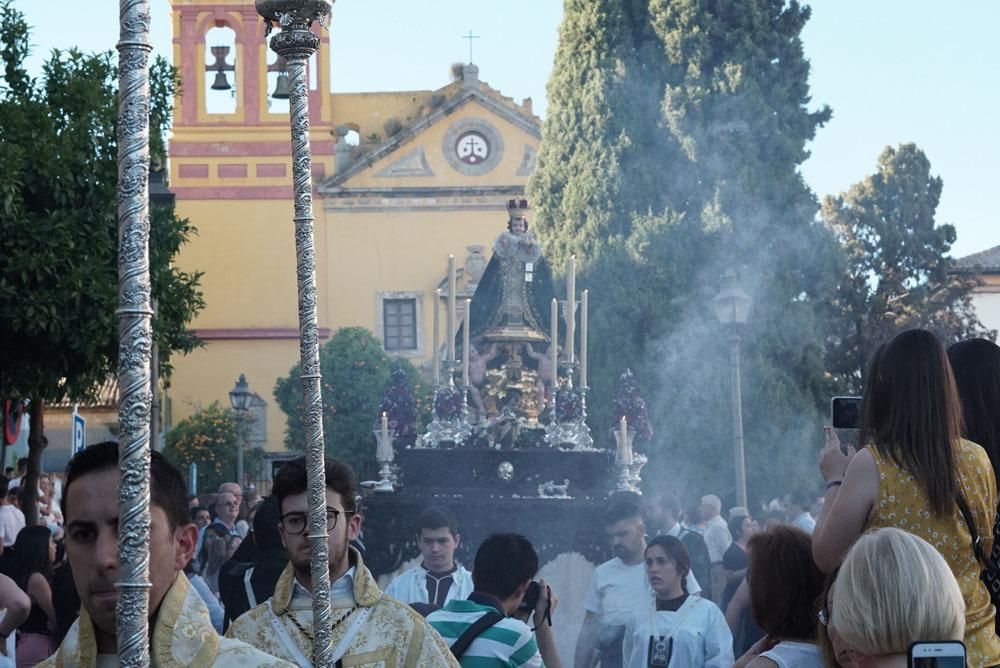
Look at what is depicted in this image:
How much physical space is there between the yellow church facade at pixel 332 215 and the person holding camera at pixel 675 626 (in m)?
43.9

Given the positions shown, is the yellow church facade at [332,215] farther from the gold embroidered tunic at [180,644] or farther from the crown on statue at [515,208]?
the gold embroidered tunic at [180,644]

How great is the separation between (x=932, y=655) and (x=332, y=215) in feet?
166

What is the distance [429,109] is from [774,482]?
84.9 feet

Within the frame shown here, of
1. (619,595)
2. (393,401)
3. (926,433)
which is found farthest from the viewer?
(393,401)

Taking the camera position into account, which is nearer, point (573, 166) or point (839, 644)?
point (839, 644)

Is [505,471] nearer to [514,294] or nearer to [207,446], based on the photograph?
[514,294]

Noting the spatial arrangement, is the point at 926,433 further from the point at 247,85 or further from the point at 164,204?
the point at 247,85

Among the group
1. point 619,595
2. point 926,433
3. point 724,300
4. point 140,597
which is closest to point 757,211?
point 724,300

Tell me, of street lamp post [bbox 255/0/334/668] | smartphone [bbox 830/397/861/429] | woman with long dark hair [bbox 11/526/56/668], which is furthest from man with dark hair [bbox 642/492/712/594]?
street lamp post [bbox 255/0/334/668]

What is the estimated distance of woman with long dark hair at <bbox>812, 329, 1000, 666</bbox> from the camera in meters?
4.52

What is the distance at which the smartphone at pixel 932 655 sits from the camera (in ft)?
9.16

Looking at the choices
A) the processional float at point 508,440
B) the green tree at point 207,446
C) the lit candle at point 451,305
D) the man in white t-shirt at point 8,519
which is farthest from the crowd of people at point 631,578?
the green tree at point 207,446

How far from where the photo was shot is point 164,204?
1878cm

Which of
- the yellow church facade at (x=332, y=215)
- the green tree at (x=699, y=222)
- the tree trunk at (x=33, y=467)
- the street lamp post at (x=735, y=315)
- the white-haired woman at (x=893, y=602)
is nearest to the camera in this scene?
the white-haired woman at (x=893, y=602)
